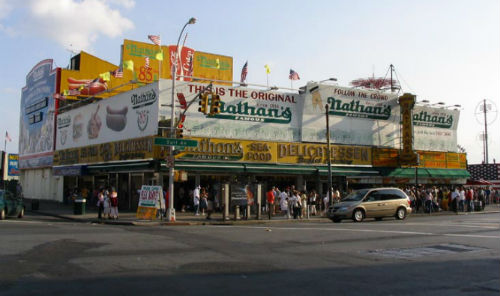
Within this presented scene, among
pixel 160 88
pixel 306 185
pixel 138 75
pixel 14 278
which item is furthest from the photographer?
pixel 138 75

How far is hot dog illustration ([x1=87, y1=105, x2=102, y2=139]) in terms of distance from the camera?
36.7m

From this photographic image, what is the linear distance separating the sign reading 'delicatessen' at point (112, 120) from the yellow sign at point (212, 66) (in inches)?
696

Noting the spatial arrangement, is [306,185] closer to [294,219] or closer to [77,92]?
[294,219]

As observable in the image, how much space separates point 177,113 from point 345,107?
1394 cm

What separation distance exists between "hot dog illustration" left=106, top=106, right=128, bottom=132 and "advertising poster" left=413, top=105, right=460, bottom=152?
2430 centimetres

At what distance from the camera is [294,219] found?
26703 mm

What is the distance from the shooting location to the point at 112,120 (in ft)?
114

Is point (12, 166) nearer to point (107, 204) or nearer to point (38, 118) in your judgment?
point (38, 118)

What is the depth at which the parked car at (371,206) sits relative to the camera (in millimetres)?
24016

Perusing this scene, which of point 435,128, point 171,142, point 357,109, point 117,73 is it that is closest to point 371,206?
point 171,142

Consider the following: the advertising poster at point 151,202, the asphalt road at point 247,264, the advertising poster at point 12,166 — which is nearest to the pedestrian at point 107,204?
the advertising poster at point 151,202

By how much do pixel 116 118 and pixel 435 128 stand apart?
27462 millimetres

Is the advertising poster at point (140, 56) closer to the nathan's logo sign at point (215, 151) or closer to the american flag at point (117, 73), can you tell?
the american flag at point (117, 73)

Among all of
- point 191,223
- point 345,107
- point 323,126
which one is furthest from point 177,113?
point 345,107
